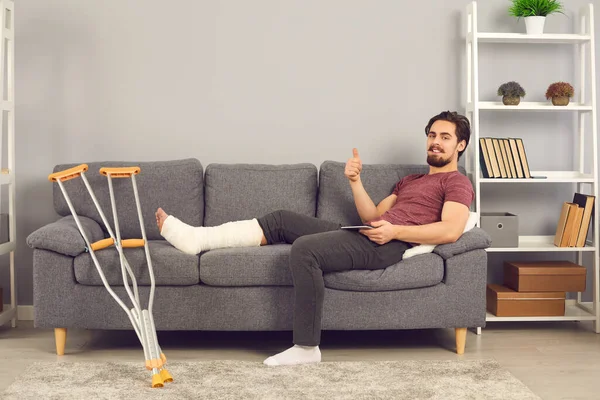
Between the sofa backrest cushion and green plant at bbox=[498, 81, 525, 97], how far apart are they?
1.66 meters

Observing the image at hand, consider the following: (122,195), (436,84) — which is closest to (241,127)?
(122,195)

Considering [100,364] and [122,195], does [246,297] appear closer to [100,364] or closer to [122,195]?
[100,364]

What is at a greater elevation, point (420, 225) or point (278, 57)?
point (278, 57)

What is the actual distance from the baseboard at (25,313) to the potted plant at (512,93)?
2794mm

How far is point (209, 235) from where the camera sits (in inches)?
135

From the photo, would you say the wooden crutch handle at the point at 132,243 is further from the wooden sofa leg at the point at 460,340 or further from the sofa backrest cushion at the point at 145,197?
the wooden sofa leg at the point at 460,340

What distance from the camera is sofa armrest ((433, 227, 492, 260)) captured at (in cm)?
336

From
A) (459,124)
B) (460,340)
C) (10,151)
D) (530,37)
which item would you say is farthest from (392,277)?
(10,151)

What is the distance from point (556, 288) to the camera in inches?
153

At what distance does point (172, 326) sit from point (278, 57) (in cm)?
167

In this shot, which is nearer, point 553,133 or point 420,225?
point 420,225

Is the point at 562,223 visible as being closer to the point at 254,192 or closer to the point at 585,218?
the point at 585,218

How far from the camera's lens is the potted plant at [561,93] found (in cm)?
398

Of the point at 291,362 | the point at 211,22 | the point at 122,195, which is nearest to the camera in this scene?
the point at 291,362
